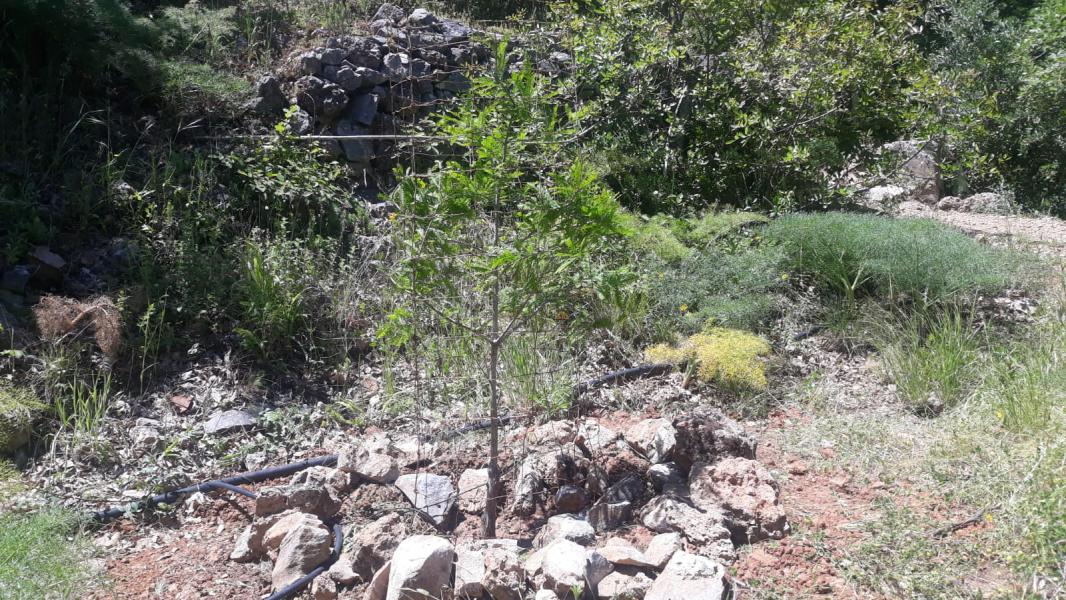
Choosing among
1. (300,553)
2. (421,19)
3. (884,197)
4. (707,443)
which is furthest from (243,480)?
(884,197)

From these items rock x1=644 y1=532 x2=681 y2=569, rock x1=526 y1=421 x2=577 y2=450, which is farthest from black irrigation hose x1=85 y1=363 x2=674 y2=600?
rock x1=644 y1=532 x2=681 y2=569

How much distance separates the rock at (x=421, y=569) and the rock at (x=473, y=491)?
56 centimetres

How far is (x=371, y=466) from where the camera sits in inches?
126

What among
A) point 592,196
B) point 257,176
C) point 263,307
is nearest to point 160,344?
point 263,307

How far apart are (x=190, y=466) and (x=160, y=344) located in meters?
0.92

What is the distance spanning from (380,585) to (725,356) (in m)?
2.16

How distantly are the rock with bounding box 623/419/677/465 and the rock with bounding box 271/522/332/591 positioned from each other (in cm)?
138

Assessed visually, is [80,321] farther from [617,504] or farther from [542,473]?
[617,504]

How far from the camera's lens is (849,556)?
256 cm

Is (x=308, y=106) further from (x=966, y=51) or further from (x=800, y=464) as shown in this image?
(x=966, y=51)

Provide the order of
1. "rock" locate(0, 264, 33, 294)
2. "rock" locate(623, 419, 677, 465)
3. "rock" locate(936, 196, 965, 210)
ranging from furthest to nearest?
1. "rock" locate(936, 196, 965, 210)
2. "rock" locate(0, 264, 33, 294)
3. "rock" locate(623, 419, 677, 465)

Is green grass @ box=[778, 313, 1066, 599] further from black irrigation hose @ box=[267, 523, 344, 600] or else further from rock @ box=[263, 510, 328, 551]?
rock @ box=[263, 510, 328, 551]

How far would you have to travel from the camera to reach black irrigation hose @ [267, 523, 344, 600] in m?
2.60

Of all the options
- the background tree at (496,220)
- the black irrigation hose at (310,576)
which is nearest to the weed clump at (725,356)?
the background tree at (496,220)
